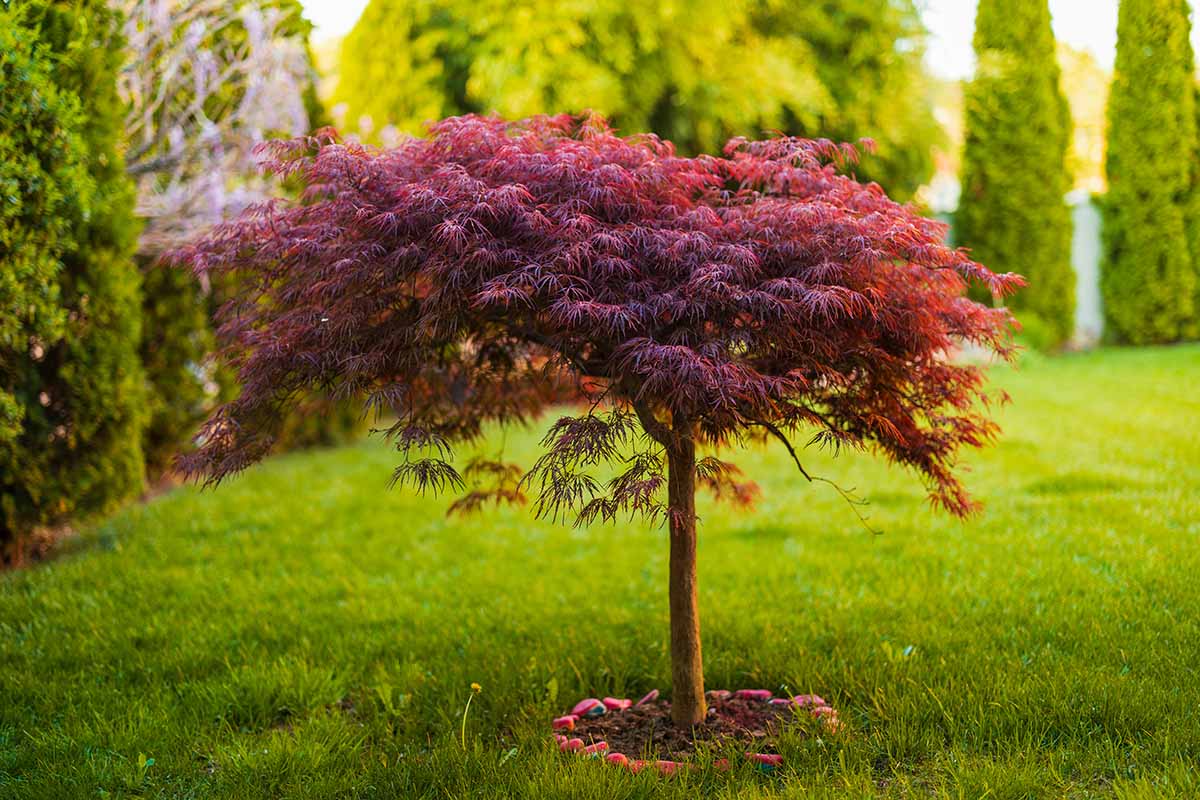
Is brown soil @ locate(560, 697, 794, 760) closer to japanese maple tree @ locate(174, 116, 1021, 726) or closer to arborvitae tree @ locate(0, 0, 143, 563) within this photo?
japanese maple tree @ locate(174, 116, 1021, 726)

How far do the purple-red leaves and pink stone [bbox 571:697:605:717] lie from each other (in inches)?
36.0

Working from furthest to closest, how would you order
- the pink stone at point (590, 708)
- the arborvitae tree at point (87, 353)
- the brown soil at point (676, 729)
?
the arborvitae tree at point (87, 353), the pink stone at point (590, 708), the brown soil at point (676, 729)

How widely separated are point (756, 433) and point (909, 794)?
132cm

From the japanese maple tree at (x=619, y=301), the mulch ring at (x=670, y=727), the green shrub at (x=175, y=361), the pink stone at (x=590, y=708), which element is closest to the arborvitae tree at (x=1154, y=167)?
the green shrub at (x=175, y=361)

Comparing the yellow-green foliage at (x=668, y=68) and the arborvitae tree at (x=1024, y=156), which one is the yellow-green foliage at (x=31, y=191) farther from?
the arborvitae tree at (x=1024, y=156)

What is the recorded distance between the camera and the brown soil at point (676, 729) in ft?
10.2

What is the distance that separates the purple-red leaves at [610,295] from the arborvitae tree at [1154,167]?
12250mm

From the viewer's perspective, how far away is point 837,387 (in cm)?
296

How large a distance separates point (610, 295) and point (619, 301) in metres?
0.03

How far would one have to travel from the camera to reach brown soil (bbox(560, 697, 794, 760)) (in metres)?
3.11

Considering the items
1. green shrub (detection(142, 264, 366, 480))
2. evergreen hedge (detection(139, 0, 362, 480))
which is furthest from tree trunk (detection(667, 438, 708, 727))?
evergreen hedge (detection(139, 0, 362, 480))

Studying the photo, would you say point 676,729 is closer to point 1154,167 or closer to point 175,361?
point 175,361

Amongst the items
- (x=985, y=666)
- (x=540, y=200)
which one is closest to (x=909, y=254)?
(x=540, y=200)

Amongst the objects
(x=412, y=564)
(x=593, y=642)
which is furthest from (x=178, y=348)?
(x=593, y=642)
